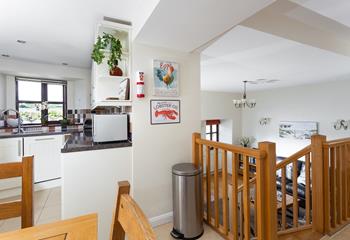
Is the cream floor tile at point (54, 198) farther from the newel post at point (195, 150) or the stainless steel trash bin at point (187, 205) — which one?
the newel post at point (195, 150)

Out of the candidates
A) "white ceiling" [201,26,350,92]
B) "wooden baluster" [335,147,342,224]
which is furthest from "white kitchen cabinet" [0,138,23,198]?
"wooden baluster" [335,147,342,224]

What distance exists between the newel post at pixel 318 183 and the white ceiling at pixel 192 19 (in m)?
1.30

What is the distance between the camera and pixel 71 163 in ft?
5.41

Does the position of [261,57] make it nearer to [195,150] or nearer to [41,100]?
[195,150]

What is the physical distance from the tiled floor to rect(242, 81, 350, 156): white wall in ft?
21.6

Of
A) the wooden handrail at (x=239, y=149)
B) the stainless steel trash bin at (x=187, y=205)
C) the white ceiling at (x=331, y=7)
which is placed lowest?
the stainless steel trash bin at (x=187, y=205)

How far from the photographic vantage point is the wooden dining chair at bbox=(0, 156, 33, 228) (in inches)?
35.7

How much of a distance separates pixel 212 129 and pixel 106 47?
6.48 meters

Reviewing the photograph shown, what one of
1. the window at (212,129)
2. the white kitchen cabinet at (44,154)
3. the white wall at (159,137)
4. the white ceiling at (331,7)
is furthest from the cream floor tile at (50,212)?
the window at (212,129)

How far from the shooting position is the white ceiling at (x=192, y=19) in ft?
4.16

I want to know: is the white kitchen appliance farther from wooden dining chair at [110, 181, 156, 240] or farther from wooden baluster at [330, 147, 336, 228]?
wooden baluster at [330, 147, 336, 228]

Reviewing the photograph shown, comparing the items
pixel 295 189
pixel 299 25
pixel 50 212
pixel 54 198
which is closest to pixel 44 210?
pixel 50 212

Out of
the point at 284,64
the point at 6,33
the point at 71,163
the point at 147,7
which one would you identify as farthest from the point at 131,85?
the point at 284,64

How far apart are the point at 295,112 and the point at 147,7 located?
618 centimetres
